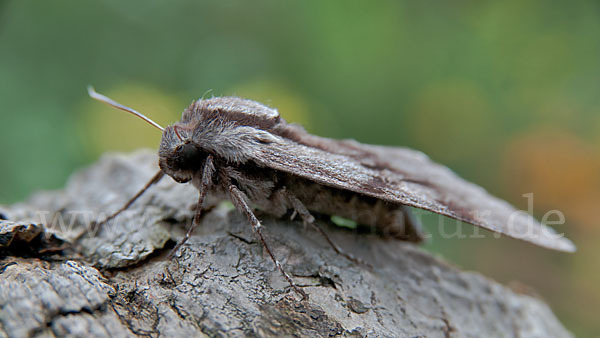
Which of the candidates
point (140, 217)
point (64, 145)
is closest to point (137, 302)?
point (140, 217)

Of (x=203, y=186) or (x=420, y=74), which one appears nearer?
(x=203, y=186)

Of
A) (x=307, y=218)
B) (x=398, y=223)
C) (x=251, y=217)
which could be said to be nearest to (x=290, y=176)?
(x=307, y=218)

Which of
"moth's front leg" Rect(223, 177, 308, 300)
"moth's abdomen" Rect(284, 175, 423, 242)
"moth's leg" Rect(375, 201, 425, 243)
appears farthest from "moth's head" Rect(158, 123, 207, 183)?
"moth's leg" Rect(375, 201, 425, 243)

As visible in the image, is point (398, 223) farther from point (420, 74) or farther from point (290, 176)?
point (420, 74)

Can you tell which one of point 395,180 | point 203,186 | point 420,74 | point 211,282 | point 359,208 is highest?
point 420,74

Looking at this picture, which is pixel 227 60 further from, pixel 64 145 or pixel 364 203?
pixel 364 203

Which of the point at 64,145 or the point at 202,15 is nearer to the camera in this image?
the point at 64,145

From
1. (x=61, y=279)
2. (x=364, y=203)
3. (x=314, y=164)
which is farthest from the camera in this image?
(x=364, y=203)
